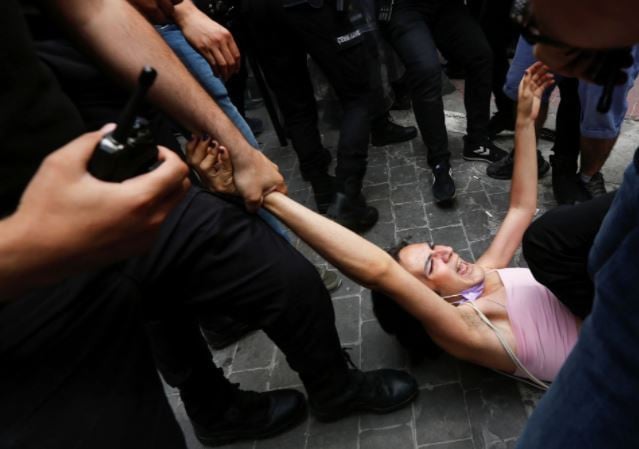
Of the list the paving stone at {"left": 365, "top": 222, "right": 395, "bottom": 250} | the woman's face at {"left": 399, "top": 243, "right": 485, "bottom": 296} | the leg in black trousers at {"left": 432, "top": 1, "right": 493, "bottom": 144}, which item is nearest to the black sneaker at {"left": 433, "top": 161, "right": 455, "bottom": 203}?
the paving stone at {"left": 365, "top": 222, "right": 395, "bottom": 250}

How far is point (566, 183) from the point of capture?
308 centimetres

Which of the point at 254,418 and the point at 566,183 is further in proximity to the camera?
the point at 566,183

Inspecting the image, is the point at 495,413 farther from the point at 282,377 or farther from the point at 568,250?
the point at 282,377

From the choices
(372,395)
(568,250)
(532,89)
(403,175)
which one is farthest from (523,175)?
(403,175)

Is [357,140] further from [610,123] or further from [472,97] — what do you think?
[610,123]

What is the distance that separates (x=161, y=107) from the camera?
1.44 m

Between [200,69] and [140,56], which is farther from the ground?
[140,56]

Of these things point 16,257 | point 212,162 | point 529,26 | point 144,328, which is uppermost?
point 529,26

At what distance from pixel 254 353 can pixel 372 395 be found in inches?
32.5

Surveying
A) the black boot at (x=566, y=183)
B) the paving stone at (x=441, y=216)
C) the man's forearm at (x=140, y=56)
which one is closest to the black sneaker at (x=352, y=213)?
the paving stone at (x=441, y=216)

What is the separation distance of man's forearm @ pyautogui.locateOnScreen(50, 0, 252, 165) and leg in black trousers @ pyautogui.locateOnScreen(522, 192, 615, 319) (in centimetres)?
129

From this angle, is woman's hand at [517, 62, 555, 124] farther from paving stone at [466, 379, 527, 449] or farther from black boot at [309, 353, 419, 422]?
black boot at [309, 353, 419, 422]

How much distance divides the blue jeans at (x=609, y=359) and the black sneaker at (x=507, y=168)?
8.89ft

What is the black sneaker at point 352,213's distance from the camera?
3.23 m
